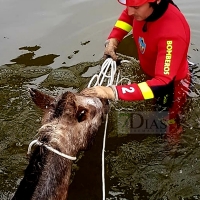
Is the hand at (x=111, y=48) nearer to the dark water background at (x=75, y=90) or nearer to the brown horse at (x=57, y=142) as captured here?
the dark water background at (x=75, y=90)

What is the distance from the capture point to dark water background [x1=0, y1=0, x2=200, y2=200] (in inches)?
165

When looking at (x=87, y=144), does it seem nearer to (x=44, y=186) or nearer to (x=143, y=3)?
(x=44, y=186)

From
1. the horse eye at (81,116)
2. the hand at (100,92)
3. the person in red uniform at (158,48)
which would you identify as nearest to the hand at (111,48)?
the person in red uniform at (158,48)

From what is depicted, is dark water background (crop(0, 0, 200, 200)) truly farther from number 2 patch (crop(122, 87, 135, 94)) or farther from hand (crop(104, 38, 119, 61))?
number 2 patch (crop(122, 87, 135, 94))

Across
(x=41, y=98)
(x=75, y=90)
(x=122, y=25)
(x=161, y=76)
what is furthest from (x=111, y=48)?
(x=41, y=98)

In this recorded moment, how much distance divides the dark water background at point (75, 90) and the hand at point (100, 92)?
3.64 ft

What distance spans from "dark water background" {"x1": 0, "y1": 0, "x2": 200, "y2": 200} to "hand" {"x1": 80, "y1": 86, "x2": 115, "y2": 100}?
1.11 m

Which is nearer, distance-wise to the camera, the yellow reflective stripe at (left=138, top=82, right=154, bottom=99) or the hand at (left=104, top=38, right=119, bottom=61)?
the yellow reflective stripe at (left=138, top=82, right=154, bottom=99)

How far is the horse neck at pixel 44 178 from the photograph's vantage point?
267cm

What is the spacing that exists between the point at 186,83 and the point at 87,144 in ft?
5.34

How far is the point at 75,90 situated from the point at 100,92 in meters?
2.06

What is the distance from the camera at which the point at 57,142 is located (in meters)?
2.89

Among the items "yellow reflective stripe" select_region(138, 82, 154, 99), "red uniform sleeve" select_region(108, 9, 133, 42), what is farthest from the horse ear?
"red uniform sleeve" select_region(108, 9, 133, 42)

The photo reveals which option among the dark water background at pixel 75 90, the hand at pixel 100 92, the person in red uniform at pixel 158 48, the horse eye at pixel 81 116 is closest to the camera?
the horse eye at pixel 81 116
